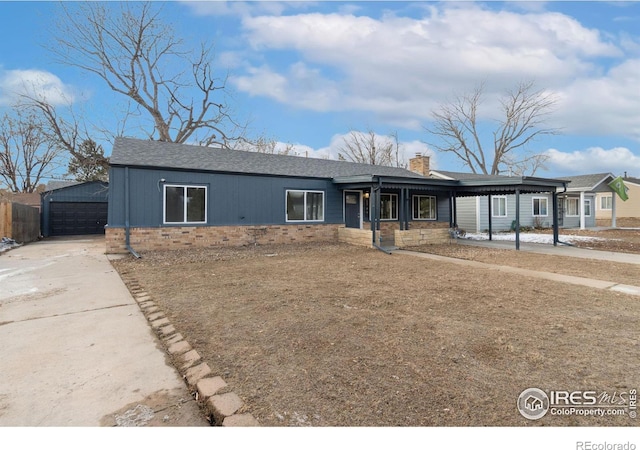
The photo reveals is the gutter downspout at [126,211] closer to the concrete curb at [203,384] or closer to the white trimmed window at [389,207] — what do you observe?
the concrete curb at [203,384]

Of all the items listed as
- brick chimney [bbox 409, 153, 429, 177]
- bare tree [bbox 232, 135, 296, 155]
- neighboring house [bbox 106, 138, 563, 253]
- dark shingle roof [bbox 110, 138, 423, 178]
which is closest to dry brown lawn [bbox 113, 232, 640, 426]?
neighboring house [bbox 106, 138, 563, 253]

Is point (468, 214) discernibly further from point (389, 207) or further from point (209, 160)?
point (209, 160)

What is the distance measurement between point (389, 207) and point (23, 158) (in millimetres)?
34593

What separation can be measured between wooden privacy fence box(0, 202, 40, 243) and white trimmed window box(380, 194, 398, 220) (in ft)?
50.5

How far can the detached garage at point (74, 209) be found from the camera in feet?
61.2

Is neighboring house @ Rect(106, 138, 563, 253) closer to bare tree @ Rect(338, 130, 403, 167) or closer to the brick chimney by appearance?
the brick chimney

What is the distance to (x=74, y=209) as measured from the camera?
19.4 meters

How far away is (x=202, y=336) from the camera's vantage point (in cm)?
345

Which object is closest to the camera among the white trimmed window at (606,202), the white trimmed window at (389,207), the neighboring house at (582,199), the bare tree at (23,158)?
the white trimmed window at (389,207)

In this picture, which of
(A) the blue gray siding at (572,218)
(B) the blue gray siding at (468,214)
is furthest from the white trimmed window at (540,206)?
(B) the blue gray siding at (468,214)

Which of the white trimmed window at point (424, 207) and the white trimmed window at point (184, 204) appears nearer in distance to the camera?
the white trimmed window at point (184, 204)

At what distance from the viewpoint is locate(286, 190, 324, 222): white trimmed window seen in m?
13.2

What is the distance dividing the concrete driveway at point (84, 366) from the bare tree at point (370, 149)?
97.9ft
